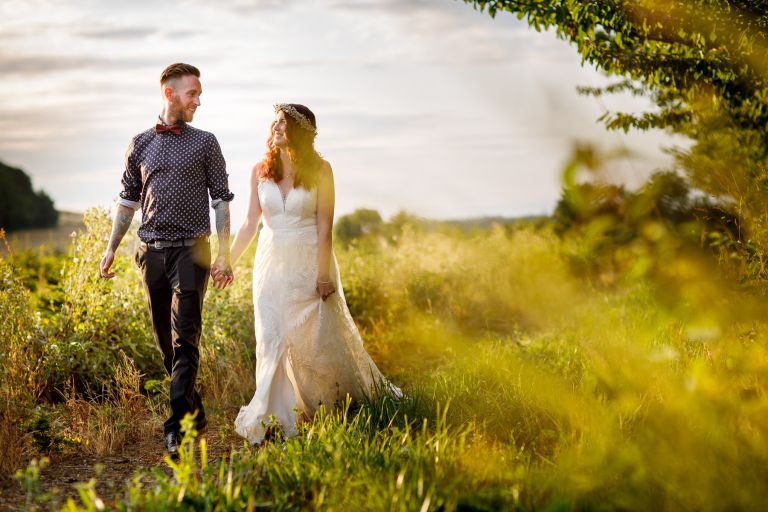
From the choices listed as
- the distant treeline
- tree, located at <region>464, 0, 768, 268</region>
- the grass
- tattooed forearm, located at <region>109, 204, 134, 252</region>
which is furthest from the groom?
the distant treeline

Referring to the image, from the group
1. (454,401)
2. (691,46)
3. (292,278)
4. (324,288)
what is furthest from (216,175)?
(691,46)

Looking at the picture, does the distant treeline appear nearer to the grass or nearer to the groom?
the grass

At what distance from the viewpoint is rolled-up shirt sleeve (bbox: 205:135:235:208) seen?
5168 millimetres

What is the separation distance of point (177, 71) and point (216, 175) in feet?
2.30

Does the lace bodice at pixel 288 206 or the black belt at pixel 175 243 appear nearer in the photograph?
the black belt at pixel 175 243

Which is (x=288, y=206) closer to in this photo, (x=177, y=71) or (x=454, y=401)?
(x=177, y=71)

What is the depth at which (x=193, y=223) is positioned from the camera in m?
5.05

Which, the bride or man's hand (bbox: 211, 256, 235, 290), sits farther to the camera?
the bride

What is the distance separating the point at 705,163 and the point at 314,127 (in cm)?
532

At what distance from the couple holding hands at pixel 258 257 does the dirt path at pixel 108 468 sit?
218 mm

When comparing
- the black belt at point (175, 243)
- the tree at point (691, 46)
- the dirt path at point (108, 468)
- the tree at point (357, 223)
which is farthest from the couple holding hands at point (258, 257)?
the tree at point (357, 223)

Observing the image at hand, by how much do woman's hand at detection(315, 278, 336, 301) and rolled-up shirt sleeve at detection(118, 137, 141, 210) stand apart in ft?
4.46

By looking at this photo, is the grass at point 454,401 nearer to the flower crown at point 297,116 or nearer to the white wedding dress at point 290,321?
the white wedding dress at point 290,321

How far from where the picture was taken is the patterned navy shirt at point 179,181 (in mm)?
5031
